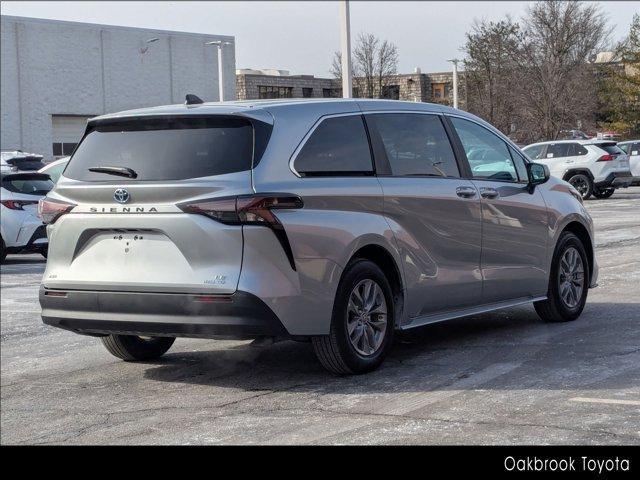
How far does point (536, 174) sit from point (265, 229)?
3292 millimetres

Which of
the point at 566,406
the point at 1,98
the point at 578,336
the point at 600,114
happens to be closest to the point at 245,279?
the point at 566,406

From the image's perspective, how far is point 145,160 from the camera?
7.04 m

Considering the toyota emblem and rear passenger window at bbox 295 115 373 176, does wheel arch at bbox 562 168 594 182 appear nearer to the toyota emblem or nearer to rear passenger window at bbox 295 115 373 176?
rear passenger window at bbox 295 115 373 176

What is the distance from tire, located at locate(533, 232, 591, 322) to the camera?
9.30 metres

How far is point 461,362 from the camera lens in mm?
7703

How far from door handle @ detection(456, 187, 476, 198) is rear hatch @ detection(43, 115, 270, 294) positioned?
6.12 ft

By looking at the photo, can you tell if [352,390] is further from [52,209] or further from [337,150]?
[52,209]

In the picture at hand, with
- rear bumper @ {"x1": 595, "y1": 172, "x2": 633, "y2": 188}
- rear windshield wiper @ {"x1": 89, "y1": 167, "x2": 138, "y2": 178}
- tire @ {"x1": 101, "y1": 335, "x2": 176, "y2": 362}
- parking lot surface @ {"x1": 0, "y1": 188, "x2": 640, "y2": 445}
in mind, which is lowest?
parking lot surface @ {"x1": 0, "y1": 188, "x2": 640, "y2": 445}

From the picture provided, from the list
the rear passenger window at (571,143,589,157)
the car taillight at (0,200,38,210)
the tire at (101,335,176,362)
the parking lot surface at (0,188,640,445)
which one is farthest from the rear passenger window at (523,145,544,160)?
the tire at (101,335,176,362)

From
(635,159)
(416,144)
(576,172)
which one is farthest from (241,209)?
(635,159)

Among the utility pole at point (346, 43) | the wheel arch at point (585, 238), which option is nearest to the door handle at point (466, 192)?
the wheel arch at point (585, 238)

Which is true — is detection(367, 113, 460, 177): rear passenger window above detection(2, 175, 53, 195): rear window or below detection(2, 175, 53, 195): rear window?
above
